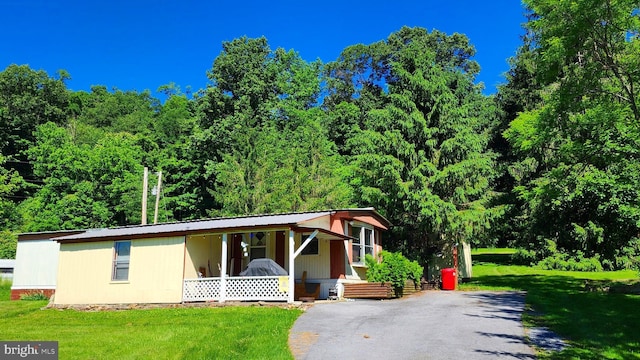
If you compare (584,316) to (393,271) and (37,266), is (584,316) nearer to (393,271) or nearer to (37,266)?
(393,271)

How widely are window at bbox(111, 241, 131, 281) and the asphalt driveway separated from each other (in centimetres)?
801

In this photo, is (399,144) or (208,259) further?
(399,144)

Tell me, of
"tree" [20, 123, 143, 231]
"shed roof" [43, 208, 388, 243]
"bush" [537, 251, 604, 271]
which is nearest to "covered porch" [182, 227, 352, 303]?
"shed roof" [43, 208, 388, 243]

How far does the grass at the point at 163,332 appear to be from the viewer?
392 inches

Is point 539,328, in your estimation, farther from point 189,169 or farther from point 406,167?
point 189,169

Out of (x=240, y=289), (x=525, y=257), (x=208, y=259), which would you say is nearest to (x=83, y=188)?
(x=208, y=259)

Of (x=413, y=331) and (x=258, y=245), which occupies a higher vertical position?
(x=258, y=245)

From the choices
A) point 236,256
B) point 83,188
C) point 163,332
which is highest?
point 83,188

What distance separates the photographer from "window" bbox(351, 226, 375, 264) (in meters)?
21.6

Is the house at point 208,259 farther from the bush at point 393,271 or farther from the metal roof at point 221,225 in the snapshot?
the bush at point 393,271

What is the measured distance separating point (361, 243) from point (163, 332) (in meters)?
11.3

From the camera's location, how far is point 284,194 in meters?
30.6

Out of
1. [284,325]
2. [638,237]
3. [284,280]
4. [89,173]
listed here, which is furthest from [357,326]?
[89,173]

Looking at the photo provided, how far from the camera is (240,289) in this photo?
55.0 ft
